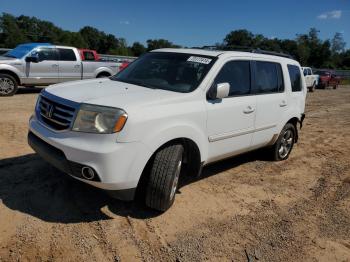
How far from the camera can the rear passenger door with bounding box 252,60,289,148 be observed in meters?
5.34

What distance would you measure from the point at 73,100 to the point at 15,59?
9697 millimetres

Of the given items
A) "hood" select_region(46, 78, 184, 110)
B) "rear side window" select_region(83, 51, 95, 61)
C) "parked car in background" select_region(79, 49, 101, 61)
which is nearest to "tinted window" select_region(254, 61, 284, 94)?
"hood" select_region(46, 78, 184, 110)

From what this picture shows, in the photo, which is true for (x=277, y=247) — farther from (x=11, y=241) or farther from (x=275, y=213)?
(x=11, y=241)

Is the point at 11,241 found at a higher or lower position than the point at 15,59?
lower

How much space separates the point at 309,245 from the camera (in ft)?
12.5

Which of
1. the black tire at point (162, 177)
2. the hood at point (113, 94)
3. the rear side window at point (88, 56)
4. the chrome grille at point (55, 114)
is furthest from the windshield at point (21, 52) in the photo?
the black tire at point (162, 177)

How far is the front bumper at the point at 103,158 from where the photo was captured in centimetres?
345

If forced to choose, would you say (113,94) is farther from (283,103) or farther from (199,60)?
(283,103)

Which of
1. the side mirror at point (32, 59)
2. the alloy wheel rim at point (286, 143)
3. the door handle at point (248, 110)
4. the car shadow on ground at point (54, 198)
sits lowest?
the car shadow on ground at point (54, 198)

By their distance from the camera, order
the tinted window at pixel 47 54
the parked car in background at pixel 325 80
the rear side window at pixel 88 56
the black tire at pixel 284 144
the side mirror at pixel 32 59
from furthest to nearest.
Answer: the parked car in background at pixel 325 80
the rear side window at pixel 88 56
the tinted window at pixel 47 54
the side mirror at pixel 32 59
the black tire at pixel 284 144

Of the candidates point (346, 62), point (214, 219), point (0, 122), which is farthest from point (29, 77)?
point (346, 62)

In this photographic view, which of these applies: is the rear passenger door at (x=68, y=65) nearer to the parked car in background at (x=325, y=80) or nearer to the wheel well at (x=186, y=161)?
the wheel well at (x=186, y=161)

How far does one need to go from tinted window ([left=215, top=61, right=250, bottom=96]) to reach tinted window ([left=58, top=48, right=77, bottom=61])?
976cm

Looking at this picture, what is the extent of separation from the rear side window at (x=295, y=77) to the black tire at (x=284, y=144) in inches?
25.3
